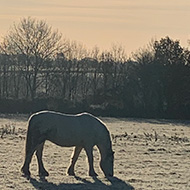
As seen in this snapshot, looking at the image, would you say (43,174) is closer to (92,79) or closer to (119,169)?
(119,169)

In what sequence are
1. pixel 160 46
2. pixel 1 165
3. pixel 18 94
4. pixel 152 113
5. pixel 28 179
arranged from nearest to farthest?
pixel 28 179, pixel 1 165, pixel 152 113, pixel 160 46, pixel 18 94

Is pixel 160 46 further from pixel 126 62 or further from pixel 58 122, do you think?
pixel 58 122

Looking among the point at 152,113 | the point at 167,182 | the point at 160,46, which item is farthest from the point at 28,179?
the point at 160,46

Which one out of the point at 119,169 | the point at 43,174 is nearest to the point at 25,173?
the point at 43,174

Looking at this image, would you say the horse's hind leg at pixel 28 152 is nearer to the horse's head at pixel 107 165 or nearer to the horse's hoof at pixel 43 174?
the horse's hoof at pixel 43 174

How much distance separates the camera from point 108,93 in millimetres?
60750

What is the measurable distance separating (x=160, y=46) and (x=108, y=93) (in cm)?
833

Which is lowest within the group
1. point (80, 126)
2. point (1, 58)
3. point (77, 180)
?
point (77, 180)

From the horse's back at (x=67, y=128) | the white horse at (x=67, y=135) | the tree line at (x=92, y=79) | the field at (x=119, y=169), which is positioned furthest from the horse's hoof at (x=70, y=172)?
the tree line at (x=92, y=79)

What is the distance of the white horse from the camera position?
1502cm

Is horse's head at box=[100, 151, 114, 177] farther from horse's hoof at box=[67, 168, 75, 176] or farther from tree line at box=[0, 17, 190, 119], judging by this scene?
tree line at box=[0, 17, 190, 119]

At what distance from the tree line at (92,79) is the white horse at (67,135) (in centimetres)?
4066

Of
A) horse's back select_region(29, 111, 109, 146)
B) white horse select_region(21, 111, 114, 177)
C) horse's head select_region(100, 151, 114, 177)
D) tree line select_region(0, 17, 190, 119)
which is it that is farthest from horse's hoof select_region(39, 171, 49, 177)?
tree line select_region(0, 17, 190, 119)

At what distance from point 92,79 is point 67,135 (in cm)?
5443
